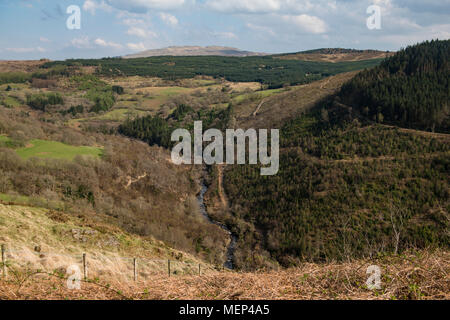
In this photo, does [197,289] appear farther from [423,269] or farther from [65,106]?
[65,106]

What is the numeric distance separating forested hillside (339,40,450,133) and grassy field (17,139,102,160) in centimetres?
4567

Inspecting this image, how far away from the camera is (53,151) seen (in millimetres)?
40188

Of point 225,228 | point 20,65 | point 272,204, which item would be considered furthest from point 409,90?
point 20,65

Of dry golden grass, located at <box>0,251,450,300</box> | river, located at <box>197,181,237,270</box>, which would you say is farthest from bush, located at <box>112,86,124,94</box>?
dry golden grass, located at <box>0,251,450,300</box>

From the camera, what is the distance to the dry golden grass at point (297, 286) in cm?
554

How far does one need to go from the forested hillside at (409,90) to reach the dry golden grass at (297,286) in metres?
43.9

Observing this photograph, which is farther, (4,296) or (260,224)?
(260,224)

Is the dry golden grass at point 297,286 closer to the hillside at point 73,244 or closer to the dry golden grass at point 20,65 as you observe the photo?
the hillside at point 73,244

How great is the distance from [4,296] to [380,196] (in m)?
36.7

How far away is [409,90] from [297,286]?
169 feet

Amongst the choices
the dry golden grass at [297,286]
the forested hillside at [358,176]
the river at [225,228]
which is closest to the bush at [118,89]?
the river at [225,228]

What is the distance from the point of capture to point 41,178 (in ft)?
97.6

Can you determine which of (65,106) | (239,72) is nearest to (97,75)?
(65,106)

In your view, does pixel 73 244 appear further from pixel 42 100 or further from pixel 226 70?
pixel 226 70
